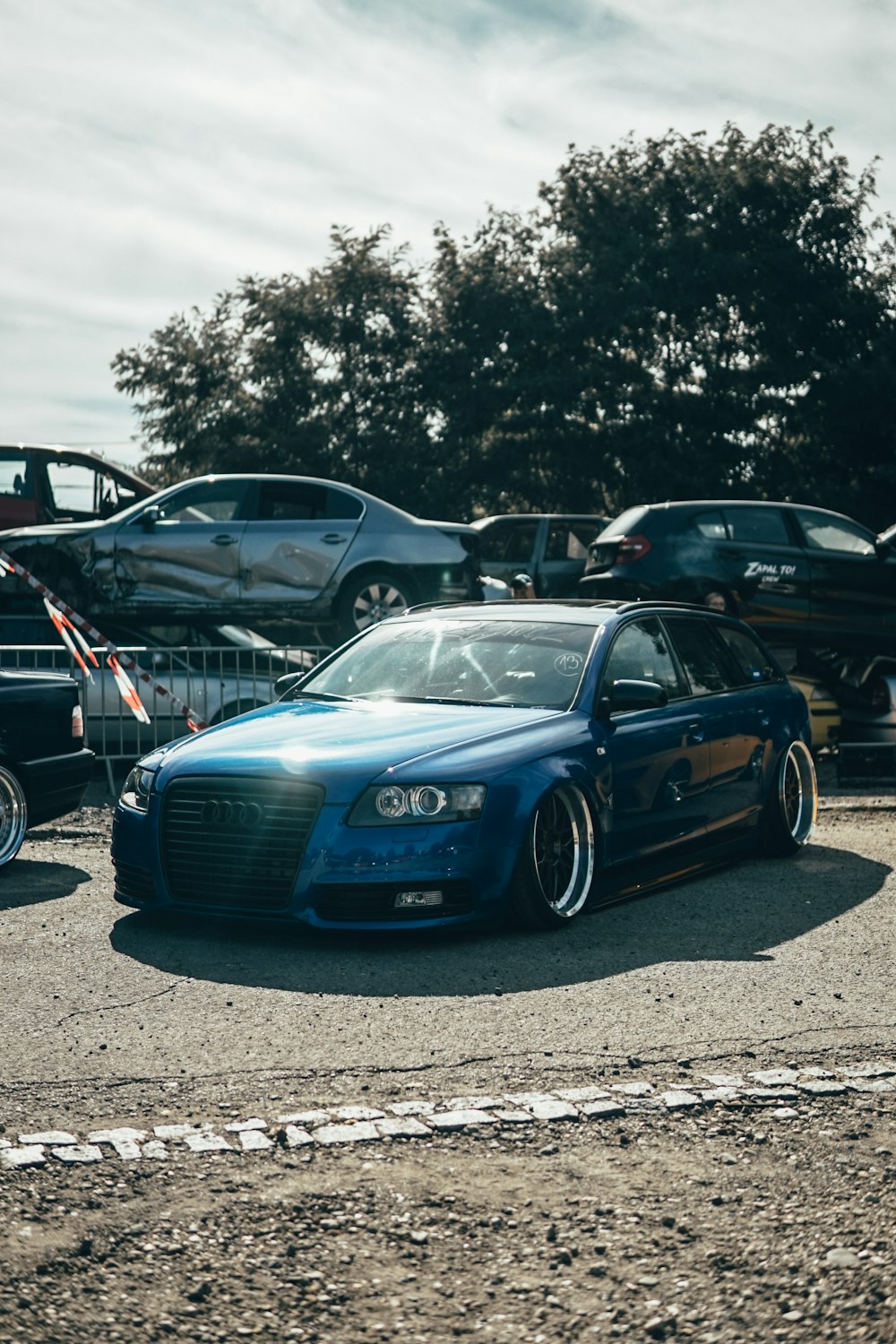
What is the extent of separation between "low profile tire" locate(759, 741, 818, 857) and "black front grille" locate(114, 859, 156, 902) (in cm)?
393

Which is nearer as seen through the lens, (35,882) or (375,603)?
(35,882)

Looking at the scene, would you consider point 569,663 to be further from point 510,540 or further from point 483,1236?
point 510,540

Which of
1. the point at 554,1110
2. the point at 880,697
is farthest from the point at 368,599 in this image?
the point at 554,1110

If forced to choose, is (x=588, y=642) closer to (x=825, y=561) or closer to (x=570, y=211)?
(x=825, y=561)

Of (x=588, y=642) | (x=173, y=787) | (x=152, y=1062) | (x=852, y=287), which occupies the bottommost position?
(x=152, y=1062)

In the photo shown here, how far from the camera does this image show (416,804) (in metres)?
7.18

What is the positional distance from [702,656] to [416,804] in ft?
9.94

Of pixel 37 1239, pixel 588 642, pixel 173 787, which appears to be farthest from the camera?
pixel 588 642

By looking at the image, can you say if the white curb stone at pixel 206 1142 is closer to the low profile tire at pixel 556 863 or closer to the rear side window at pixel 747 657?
the low profile tire at pixel 556 863

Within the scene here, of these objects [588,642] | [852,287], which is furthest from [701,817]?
[852,287]

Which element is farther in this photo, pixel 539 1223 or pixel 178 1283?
pixel 539 1223

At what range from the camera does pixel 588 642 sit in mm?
8711

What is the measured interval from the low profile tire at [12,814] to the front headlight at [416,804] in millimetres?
3018

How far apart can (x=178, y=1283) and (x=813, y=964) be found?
3.99 metres
